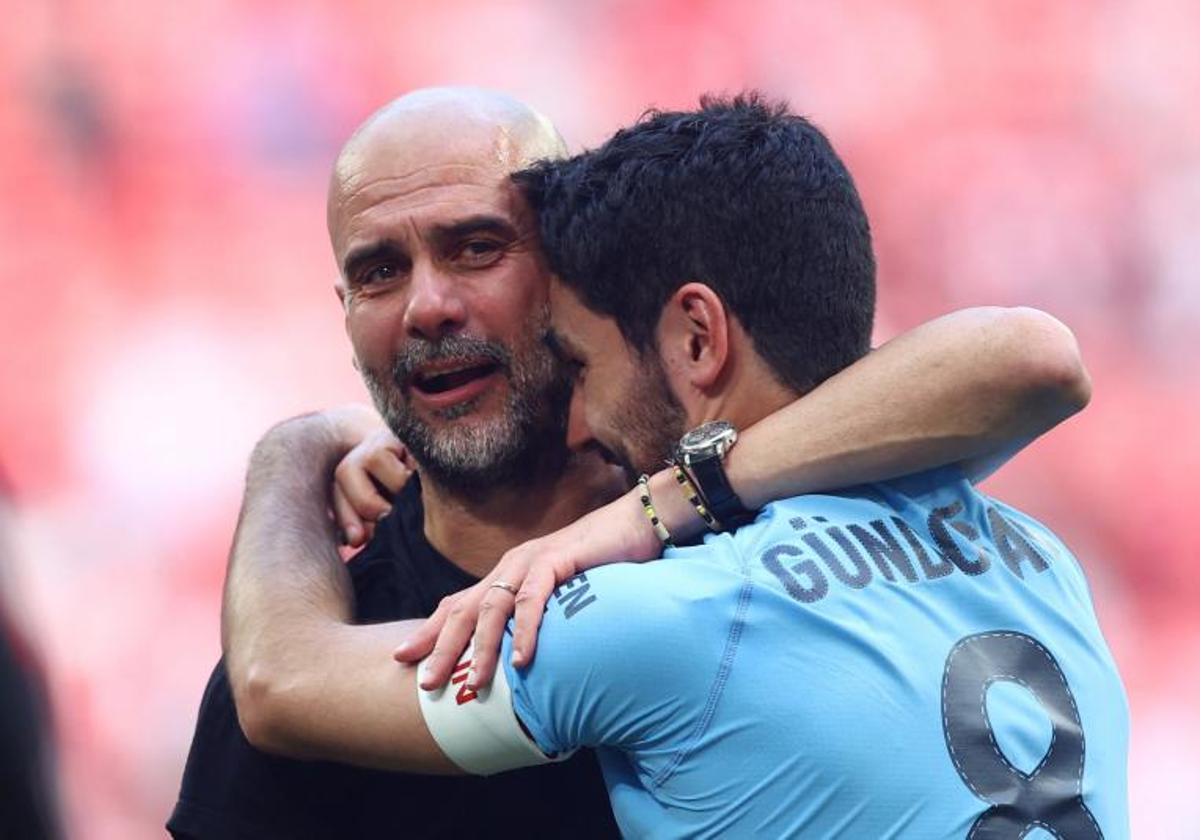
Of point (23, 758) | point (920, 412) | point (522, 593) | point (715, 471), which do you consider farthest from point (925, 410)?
point (23, 758)

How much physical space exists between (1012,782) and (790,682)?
0.26 meters

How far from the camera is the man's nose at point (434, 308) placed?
2.45m

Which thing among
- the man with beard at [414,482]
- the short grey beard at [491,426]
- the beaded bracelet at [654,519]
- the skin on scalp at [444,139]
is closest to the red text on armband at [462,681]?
the man with beard at [414,482]

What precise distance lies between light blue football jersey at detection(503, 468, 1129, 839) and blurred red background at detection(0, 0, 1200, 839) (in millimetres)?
3597

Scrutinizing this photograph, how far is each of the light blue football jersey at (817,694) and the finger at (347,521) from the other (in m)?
0.81

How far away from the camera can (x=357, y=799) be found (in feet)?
7.63

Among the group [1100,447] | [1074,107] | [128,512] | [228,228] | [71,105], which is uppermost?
[71,105]

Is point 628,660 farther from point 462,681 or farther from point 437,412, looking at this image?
point 437,412

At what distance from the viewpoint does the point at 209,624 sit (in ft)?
17.5

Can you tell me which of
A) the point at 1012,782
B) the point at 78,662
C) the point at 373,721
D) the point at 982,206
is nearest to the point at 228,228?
the point at 78,662

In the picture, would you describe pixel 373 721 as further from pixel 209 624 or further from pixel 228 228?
pixel 228 228

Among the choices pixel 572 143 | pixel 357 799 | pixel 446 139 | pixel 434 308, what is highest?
pixel 572 143

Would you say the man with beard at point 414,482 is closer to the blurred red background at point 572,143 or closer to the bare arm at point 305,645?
the bare arm at point 305,645

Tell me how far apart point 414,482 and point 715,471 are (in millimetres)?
832
